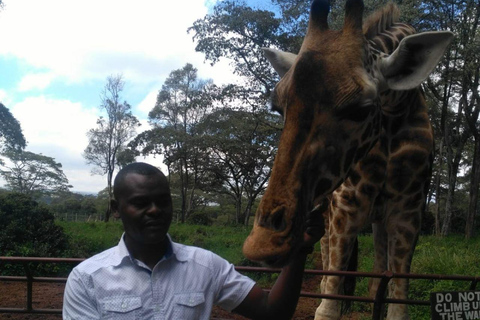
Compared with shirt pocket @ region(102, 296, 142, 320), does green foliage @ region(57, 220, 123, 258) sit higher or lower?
lower

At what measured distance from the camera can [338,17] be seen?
1008cm

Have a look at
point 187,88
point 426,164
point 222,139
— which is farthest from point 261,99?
point 426,164

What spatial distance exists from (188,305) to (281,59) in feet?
4.97

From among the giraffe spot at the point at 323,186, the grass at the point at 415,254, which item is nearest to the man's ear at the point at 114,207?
the giraffe spot at the point at 323,186

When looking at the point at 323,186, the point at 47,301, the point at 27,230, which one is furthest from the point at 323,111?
the point at 27,230

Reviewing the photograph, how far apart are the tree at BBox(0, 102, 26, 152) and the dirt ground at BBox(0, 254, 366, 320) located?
17.2 meters

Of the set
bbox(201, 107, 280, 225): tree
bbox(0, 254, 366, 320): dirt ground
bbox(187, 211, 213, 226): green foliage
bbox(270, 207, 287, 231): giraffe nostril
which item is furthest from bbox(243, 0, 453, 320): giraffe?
bbox(187, 211, 213, 226): green foliage

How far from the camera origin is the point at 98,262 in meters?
1.71

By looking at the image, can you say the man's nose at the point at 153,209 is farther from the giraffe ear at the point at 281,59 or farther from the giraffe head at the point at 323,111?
the giraffe ear at the point at 281,59

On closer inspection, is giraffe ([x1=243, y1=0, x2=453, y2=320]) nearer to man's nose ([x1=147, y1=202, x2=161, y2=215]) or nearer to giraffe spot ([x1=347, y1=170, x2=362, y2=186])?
giraffe spot ([x1=347, y1=170, x2=362, y2=186])

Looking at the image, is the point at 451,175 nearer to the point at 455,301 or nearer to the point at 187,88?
the point at 455,301

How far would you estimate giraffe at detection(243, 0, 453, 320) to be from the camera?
1.66 metres

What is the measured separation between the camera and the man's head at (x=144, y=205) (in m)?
1.69

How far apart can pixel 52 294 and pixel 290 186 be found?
8849 millimetres
